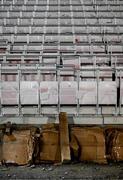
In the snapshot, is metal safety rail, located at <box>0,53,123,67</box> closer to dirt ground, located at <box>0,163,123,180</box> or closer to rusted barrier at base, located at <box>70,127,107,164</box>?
rusted barrier at base, located at <box>70,127,107,164</box>

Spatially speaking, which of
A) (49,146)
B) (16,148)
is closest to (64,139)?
(49,146)

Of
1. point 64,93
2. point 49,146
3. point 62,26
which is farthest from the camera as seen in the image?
point 62,26

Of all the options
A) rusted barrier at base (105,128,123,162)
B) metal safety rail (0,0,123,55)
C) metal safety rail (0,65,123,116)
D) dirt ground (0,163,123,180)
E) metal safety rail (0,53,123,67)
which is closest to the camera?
dirt ground (0,163,123,180)

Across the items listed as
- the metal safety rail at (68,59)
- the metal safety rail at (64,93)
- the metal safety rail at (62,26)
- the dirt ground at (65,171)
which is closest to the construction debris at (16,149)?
the dirt ground at (65,171)

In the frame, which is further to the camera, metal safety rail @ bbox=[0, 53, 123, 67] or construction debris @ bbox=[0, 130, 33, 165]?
metal safety rail @ bbox=[0, 53, 123, 67]

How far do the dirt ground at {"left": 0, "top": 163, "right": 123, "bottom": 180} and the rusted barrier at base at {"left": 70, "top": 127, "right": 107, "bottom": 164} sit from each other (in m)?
0.18

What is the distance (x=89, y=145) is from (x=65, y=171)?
0.80 metres

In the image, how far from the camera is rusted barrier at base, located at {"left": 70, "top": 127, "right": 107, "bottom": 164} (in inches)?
279

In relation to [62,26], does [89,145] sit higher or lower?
lower

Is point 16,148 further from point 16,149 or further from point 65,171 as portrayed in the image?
point 65,171

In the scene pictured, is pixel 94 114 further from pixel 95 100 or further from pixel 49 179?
pixel 49 179

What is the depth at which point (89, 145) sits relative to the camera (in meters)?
7.18

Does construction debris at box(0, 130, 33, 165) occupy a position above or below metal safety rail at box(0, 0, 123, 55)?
below

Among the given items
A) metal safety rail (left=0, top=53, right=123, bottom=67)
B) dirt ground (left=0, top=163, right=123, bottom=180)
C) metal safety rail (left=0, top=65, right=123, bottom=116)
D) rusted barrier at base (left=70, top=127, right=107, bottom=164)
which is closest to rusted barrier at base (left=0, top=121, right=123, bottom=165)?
rusted barrier at base (left=70, top=127, right=107, bottom=164)
